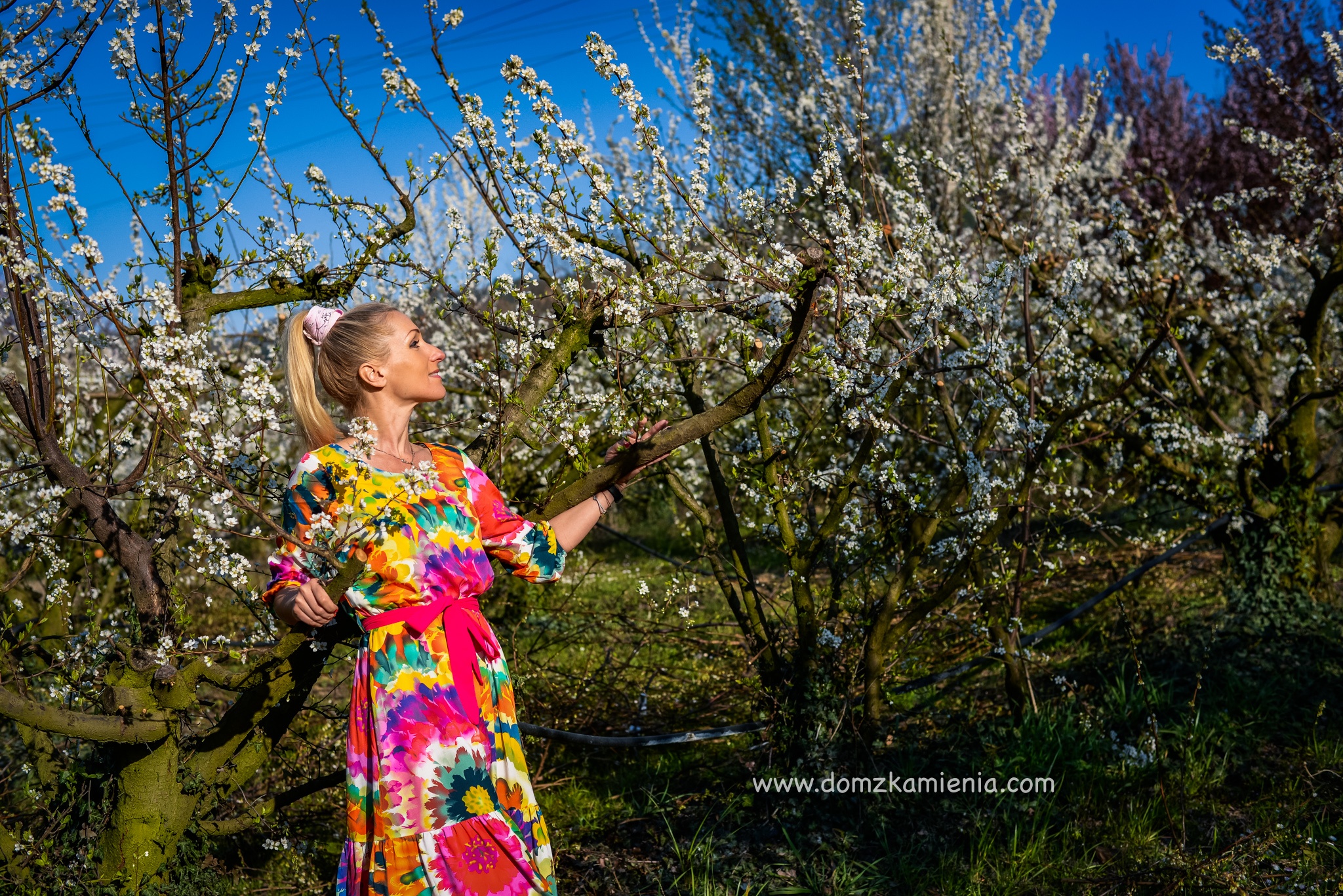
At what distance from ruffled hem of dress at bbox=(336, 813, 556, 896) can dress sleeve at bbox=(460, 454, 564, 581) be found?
0.57 m

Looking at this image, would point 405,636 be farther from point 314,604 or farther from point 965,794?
point 965,794

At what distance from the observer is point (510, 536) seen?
2219mm

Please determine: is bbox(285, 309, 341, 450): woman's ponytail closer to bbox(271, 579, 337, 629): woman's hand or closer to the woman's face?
the woman's face

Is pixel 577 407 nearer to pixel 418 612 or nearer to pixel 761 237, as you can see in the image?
pixel 761 237

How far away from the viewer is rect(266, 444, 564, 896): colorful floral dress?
1.88 m

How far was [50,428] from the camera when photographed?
2145 mm

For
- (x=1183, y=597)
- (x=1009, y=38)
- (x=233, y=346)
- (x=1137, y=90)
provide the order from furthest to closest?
(x=1137, y=90) → (x=1009, y=38) → (x=233, y=346) → (x=1183, y=597)

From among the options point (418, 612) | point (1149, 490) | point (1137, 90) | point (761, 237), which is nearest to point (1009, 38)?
point (1149, 490)

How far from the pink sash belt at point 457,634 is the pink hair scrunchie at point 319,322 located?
69cm

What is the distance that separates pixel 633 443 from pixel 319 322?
0.82 meters

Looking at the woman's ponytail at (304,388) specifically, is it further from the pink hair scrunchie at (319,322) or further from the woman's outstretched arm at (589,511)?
the woman's outstretched arm at (589,511)

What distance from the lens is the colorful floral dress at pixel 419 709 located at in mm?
1882

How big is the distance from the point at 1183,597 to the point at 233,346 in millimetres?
5623

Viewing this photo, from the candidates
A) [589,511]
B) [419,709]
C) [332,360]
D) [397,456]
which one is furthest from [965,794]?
[332,360]
